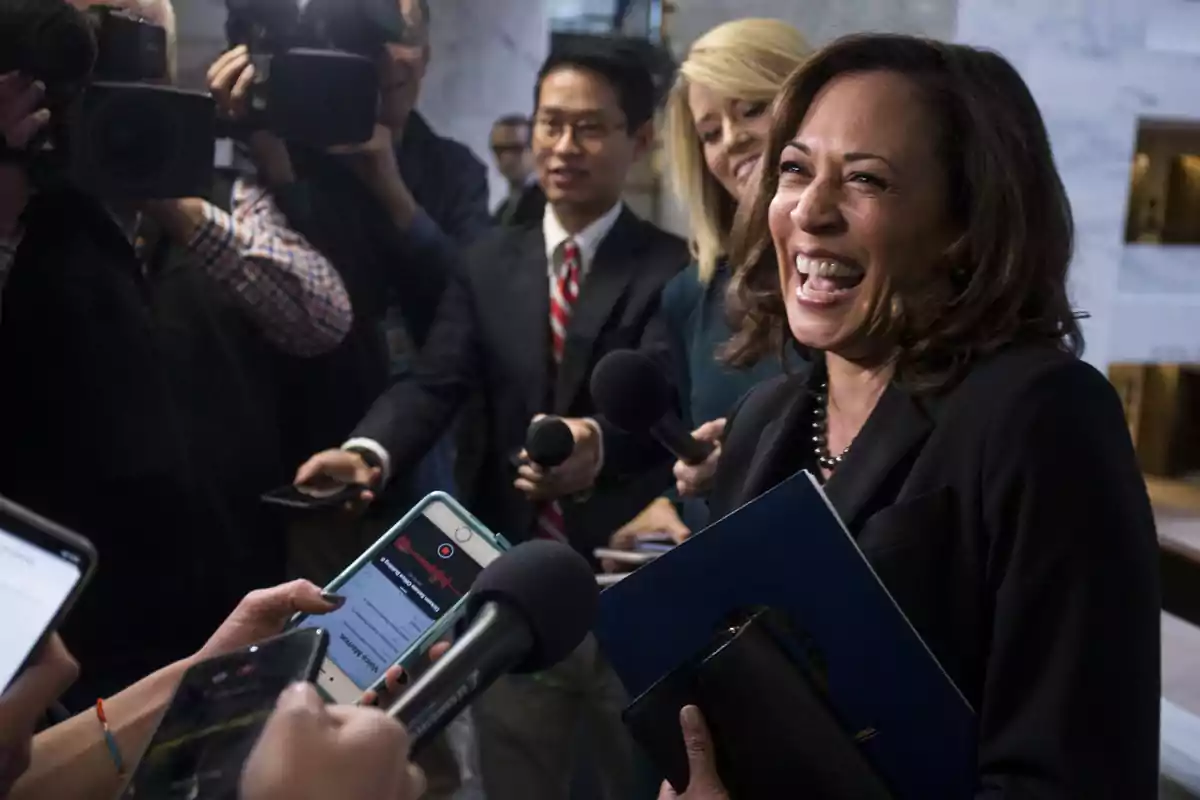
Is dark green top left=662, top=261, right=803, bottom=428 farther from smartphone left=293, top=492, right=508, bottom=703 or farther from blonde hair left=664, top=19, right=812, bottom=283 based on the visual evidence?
smartphone left=293, top=492, right=508, bottom=703

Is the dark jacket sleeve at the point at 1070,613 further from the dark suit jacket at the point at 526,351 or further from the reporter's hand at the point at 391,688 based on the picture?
the dark suit jacket at the point at 526,351

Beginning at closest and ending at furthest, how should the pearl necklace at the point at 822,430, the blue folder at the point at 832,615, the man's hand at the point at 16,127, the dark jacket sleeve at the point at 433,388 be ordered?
the blue folder at the point at 832,615 → the pearl necklace at the point at 822,430 → the man's hand at the point at 16,127 → the dark jacket sleeve at the point at 433,388

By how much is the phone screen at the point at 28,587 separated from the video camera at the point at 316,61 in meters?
0.72

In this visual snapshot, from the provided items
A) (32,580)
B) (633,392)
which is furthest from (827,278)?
(32,580)

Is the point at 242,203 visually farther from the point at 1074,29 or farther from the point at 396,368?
the point at 1074,29

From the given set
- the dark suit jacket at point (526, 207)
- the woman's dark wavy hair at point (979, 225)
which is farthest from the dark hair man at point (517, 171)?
the woman's dark wavy hair at point (979, 225)

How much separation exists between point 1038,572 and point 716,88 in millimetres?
904

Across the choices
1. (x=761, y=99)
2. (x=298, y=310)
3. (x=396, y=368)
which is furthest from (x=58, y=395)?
(x=761, y=99)

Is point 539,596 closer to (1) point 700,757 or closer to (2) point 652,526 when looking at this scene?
(1) point 700,757

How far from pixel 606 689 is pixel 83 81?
0.99 metres

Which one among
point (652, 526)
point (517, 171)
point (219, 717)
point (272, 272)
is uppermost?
point (517, 171)

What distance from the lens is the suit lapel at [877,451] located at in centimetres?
76

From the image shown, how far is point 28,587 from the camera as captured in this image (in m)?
0.66

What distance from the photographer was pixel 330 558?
1329 mm
